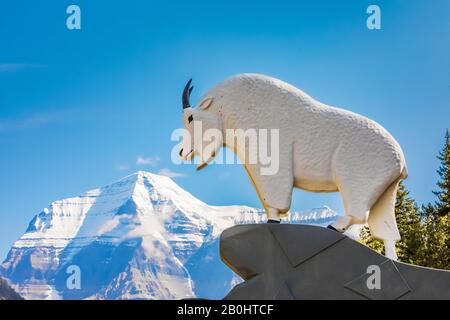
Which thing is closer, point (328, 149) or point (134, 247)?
point (328, 149)

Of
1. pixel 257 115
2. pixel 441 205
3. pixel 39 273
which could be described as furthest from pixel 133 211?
pixel 257 115

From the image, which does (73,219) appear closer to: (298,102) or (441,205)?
(441,205)

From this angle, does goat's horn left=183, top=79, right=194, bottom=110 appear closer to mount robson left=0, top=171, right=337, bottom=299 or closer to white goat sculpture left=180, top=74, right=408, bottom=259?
white goat sculpture left=180, top=74, right=408, bottom=259

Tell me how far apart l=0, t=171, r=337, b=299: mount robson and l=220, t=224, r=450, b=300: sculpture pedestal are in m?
82.2

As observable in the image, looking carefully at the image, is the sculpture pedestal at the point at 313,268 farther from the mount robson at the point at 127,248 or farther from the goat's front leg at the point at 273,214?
the mount robson at the point at 127,248

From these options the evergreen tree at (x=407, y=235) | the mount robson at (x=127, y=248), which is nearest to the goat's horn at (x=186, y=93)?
the evergreen tree at (x=407, y=235)

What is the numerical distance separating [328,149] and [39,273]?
114040 millimetres

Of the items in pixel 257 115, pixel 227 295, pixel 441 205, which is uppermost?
pixel 257 115

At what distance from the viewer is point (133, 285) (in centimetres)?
11450

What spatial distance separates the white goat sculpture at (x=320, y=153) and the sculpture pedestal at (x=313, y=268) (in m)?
0.71

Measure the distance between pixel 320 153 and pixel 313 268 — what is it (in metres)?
2.01

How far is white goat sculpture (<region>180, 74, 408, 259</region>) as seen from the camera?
38.9 feet

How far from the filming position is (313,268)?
1105cm

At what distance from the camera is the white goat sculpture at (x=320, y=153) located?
38.9ft
